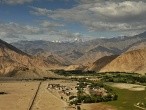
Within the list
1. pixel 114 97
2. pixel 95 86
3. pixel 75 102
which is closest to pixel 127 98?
pixel 114 97

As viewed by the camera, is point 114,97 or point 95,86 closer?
point 114,97

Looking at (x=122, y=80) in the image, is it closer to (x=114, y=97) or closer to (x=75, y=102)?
(x=114, y=97)

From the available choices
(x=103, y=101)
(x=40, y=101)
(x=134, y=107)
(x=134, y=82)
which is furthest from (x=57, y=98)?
(x=134, y=82)

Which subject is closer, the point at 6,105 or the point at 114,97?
the point at 6,105

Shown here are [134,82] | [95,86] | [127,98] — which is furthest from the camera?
[134,82]

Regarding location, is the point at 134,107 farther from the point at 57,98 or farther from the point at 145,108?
the point at 57,98

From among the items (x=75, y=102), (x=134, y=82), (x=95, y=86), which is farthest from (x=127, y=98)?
(x=134, y=82)

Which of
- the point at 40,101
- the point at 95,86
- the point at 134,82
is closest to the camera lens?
the point at 40,101

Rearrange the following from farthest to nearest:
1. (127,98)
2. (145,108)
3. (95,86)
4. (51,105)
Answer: (95,86), (127,98), (51,105), (145,108)

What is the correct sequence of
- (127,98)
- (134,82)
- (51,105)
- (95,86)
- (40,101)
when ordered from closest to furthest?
1. (51,105)
2. (40,101)
3. (127,98)
4. (95,86)
5. (134,82)
